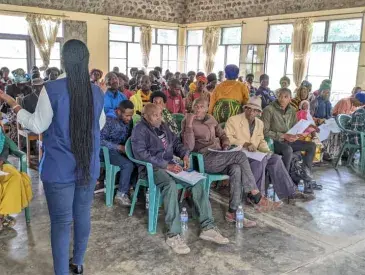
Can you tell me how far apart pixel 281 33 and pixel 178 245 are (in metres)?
8.73

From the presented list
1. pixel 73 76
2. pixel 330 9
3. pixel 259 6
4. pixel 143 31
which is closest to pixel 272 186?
pixel 73 76

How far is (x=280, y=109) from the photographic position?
4387 millimetres

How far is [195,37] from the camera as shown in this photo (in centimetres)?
1312

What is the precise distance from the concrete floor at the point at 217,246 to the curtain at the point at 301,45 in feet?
21.4

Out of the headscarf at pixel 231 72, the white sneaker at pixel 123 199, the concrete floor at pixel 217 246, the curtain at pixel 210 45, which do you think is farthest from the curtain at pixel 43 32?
the white sneaker at pixel 123 199

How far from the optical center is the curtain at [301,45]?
964cm

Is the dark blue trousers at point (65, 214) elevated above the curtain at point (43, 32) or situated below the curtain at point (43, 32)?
below

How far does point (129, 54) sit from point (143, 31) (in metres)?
0.84

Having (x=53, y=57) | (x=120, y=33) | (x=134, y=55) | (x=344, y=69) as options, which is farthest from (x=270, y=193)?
(x=134, y=55)

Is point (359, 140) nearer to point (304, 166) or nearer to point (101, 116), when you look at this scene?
point (304, 166)

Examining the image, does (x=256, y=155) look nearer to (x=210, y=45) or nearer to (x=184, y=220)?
(x=184, y=220)

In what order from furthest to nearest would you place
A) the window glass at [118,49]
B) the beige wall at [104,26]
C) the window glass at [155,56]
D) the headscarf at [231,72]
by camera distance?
the window glass at [155,56] → the window glass at [118,49] → the beige wall at [104,26] → the headscarf at [231,72]

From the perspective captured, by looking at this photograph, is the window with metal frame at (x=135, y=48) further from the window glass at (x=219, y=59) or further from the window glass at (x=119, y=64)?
the window glass at (x=219, y=59)

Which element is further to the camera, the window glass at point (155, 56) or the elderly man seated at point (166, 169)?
the window glass at point (155, 56)
